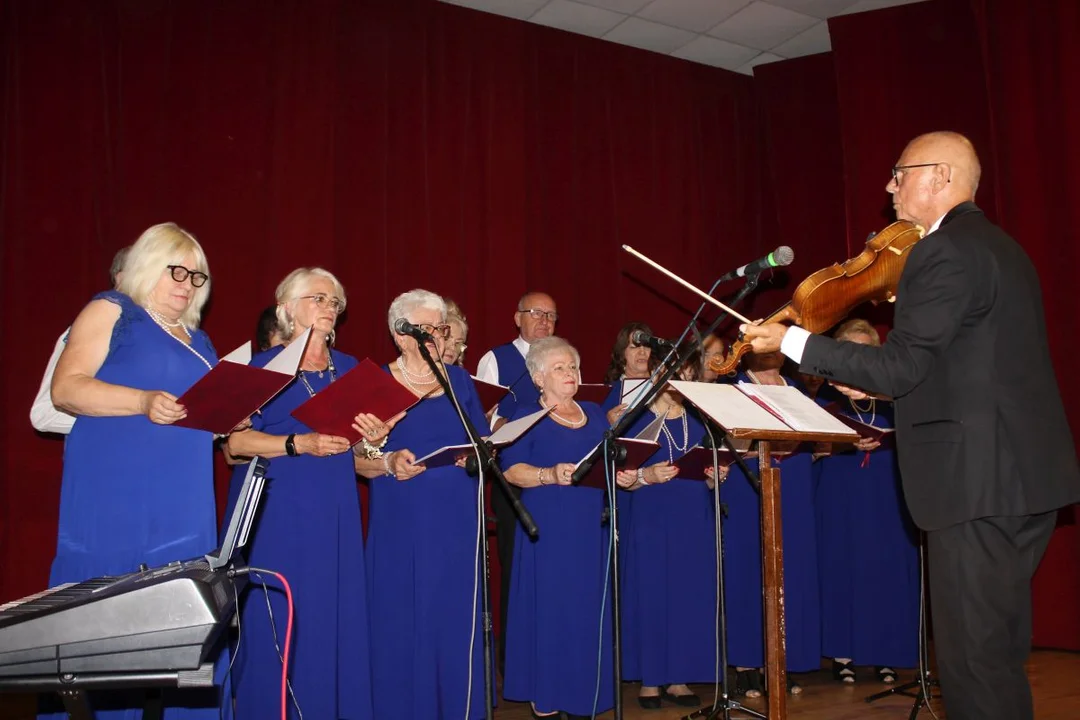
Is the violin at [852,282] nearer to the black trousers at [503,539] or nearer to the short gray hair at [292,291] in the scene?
the short gray hair at [292,291]

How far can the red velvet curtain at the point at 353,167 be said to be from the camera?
427 cm

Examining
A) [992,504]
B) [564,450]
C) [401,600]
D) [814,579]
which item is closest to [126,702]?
[401,600]

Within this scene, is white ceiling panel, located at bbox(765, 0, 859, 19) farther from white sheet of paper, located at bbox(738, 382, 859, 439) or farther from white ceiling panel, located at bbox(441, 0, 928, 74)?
white sheet of paper, located at bbox(738, 382, 859, 439)

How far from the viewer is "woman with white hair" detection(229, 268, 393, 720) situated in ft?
10.1

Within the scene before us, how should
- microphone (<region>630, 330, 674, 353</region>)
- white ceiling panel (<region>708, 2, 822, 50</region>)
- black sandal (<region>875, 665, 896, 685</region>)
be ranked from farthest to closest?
white ceiling panel (<region>708, 2, 822, 50</region>), black sandal (<region>875, 665, 896, 685</region>), microphone (<region>630, 330, 674, 353</region>)

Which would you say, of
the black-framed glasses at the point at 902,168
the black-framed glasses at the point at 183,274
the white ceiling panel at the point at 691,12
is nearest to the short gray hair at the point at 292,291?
the black-framed glasses at the point at 183,274

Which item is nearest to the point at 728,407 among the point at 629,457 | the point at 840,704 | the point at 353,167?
the point at 629,457

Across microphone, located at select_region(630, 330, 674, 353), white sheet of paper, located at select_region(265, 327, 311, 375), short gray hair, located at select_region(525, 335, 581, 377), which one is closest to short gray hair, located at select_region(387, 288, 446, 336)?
short gray hair, located at select_region(525, 335, 581, 377)

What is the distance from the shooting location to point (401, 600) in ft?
11.2

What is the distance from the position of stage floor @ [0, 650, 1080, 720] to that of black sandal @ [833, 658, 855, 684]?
0.04 m

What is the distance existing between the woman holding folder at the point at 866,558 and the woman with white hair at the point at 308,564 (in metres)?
2.57

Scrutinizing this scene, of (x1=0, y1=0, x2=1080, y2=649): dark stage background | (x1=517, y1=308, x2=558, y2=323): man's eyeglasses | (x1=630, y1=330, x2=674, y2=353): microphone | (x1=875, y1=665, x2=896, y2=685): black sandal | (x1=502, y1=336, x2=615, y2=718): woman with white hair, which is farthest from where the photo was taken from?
(x1=517, y1=308, x2=558, y2=323): man's eyeglasses

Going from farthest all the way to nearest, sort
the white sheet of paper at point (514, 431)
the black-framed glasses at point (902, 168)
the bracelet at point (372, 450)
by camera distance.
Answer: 1. the bracelet at point (372, 450)
2. the white sheet of paper at point (514, 431)
3. the black-framed glasses at point (902, 168)

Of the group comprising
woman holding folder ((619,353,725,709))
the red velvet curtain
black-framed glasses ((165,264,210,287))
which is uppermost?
the red velvet curtain
